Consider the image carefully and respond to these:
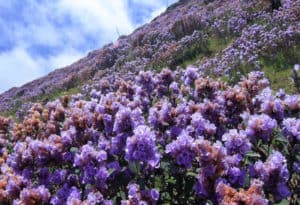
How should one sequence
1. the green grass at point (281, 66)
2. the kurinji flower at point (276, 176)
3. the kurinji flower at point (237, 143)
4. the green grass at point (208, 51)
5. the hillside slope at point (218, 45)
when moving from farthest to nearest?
the green grass at point (208, 51) → the hillside slope at point (218, 45) → the green grass at point (281, 66) → the kurinji flower at point (237, 143) → the kurinji flower at point (276, 176)

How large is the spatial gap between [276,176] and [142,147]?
120 cm

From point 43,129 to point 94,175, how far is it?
4.23 meters

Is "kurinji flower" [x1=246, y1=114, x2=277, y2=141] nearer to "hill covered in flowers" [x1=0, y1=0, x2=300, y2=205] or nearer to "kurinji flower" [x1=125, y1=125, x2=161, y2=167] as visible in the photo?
"hill covered in flowers" [x1=0, y1=0, x2=300, y2=205]

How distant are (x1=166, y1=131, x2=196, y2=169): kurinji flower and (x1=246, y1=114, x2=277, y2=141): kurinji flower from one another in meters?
0.67

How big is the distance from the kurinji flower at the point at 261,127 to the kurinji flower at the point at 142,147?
97 centimetres

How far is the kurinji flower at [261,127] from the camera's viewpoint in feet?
16.4

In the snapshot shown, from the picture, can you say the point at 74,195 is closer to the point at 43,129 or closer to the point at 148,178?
the point at 148,178

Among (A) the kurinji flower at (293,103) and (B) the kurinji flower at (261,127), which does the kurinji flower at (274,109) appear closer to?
(A) the kurinji flower at (293,103)

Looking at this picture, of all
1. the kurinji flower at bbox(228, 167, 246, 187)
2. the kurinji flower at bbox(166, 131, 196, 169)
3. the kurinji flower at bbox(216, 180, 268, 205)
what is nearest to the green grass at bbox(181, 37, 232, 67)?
the kurinji flower at bbox(166, 131, 196, 169)

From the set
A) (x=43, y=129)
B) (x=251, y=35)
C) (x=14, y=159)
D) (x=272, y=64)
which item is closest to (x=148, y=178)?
(x=14, y=159)

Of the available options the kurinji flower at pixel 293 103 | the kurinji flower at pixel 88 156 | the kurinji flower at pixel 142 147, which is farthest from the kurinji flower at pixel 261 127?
the kurinji flower at pixel 88 156

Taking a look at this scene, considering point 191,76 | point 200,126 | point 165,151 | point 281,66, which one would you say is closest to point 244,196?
point 165,151

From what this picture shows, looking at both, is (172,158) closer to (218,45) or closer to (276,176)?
(276,176)

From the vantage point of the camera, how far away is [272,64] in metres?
13.0
